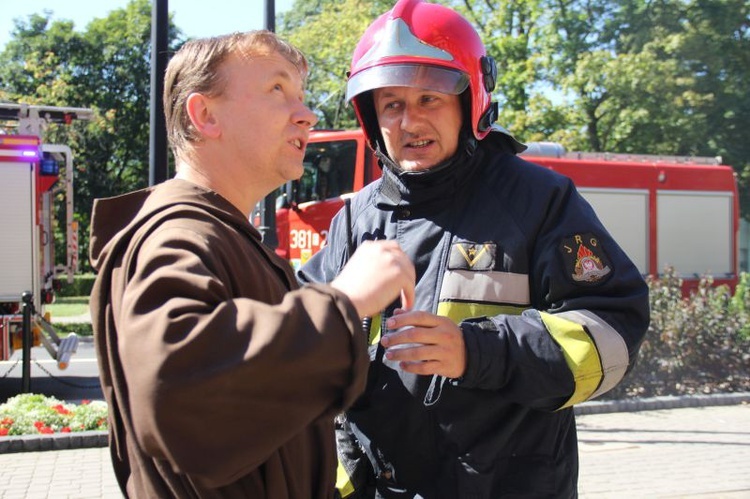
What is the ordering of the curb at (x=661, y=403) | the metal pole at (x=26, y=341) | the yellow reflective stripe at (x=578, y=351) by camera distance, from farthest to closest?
the metal pole at (x=26, y=341), the curb at (x=661, y=403), the yellow reflective stripe at (x=578, y=351)

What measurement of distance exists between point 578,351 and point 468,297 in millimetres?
306

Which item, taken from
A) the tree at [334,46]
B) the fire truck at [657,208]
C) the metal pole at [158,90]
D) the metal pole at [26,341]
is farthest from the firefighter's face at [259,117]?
the tree at [334,46]

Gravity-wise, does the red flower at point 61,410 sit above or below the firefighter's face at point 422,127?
below

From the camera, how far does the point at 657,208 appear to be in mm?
12961

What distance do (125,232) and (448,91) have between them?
112cm

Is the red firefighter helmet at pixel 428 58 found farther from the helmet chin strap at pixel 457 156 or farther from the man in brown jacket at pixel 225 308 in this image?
the man in brown jacket at pixel 225 308

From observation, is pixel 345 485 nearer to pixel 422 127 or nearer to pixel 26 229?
pixel 422 127

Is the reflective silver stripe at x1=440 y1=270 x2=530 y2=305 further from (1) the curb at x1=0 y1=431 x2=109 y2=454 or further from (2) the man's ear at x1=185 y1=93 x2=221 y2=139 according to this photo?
(1) the curb at x1=0 y1=431 x2=109 y2=454

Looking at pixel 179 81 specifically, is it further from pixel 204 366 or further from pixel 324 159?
pixel 324 159

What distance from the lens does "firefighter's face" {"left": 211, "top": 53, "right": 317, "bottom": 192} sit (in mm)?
1481

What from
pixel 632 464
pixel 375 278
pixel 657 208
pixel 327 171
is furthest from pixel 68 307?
pixel 375 278

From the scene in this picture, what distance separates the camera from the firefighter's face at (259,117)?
148 cm

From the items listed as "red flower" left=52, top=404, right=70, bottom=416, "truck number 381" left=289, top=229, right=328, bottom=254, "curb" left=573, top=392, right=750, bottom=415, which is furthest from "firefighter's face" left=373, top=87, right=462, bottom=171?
"truck number 381" left=289, top=229, right=328, bottom=254

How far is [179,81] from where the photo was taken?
4.99ft
